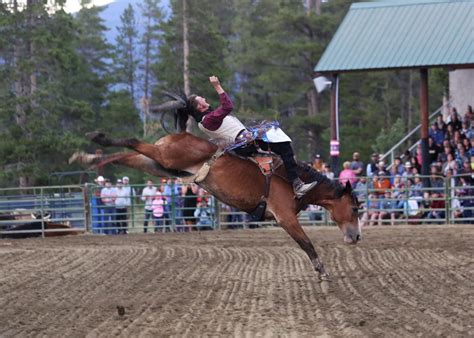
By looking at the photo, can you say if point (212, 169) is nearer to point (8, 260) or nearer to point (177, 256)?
point (177, 256)

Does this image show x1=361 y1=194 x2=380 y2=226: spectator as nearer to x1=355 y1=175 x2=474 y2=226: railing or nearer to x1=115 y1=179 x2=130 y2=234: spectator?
x1=355 y1=175 x2=474 y2=226: railing

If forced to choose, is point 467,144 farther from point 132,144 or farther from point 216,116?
point 132,144

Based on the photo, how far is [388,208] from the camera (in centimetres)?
2133

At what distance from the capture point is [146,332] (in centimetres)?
695

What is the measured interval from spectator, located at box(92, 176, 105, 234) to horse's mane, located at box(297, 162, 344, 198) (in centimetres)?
1169

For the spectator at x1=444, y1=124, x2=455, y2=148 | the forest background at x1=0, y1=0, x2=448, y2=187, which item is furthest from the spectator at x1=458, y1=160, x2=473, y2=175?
the forest background at x1=0, y1=0, x2=448, y2=187

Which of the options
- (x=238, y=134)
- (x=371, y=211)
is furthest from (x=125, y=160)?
(x=371, y=211)

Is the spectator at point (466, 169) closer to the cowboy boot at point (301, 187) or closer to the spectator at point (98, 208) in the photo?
the spectator at point (98, 208)

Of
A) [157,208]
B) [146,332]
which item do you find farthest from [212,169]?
[157,208]

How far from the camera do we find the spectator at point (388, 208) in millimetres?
20891

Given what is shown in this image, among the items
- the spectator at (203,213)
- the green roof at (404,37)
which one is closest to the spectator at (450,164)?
the green roof at (404,37)

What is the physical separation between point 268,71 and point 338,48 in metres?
24.4

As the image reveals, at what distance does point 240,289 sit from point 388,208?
40.2ft

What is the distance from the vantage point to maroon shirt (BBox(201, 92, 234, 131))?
988 cm
